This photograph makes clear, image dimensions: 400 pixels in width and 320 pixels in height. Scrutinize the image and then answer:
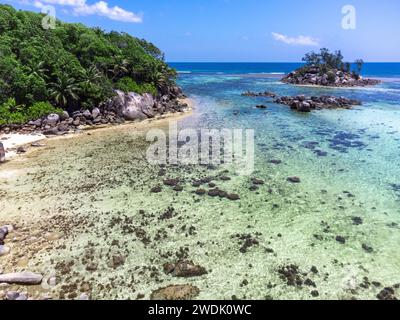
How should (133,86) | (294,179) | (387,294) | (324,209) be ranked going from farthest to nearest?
1. (133,86)
2. (294,179)
3. (324,209)
4. (387,294)

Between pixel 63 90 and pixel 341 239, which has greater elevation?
pixel 63 90

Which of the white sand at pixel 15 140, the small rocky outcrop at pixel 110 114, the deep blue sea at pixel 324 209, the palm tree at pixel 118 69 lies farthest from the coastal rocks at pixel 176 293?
the palm tree at pixel 118 69

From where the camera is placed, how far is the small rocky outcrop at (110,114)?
115ft

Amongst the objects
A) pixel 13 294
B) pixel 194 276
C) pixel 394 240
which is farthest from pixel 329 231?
pixel 13 294

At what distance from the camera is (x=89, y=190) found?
2081 centimetres

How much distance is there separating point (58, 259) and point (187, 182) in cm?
1063

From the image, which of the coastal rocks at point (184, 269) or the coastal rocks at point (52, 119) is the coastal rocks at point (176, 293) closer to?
the coastal rocks at point (184, 269)

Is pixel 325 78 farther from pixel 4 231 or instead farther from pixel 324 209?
pixel 4 231

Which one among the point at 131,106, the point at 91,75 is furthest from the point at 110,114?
the point at 91,75

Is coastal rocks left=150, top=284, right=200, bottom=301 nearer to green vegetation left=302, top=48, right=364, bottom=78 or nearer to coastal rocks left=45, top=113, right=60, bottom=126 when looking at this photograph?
coastal rocks left=45, top=113, right=60, bottom=126

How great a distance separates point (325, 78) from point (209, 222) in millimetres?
90779

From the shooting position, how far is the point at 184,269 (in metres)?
13.2

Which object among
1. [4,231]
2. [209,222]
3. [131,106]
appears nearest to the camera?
[4,231]
